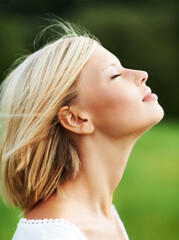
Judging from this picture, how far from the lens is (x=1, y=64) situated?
53.8 feet

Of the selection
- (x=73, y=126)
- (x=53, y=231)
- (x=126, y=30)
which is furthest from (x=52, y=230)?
(x=126, y=30)

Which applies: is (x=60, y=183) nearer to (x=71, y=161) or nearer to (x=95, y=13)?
(x=71, y=161)

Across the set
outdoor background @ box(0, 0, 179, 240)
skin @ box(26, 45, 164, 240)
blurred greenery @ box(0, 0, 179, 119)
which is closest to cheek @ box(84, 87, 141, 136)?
skin @ box(26, 45, 164, 240)

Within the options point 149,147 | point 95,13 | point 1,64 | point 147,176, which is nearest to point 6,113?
point 147,176

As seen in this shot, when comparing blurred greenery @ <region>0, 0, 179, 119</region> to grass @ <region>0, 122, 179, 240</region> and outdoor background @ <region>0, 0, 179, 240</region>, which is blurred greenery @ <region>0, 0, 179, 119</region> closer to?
outdoor background @ <region>0, 0, 179, 240</region>

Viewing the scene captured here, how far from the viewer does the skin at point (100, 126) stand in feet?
6.89

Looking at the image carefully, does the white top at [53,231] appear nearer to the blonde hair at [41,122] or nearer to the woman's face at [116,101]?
the blonde hair at [41,122]

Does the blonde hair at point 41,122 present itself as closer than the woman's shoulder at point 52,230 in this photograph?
No

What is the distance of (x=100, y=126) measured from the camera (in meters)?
2.13

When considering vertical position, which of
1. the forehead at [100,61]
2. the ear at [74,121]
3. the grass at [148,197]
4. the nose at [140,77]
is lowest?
the grass at [148,197]

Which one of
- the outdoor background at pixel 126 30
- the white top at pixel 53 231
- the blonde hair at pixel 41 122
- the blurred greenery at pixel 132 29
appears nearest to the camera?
the white top at pixel 53 231

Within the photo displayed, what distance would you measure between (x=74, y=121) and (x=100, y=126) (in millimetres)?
122

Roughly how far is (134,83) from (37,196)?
689 millimetres

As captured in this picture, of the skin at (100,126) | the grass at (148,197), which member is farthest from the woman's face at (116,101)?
the grass at (148,197)
